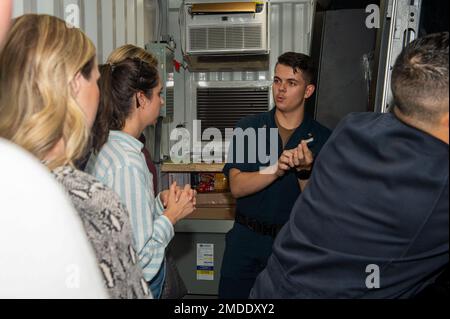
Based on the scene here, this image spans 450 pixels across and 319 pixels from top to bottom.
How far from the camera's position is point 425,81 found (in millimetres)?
1052

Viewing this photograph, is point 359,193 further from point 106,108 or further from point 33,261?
point 106,108

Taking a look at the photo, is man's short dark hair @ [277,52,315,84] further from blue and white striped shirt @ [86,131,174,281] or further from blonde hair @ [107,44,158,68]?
blue and white striped shirt @ [86,131,174,281]

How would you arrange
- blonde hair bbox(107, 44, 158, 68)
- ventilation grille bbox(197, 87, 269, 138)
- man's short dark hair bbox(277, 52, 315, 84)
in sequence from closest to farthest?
blonde hair bbox(107, 44, 158, 68)
man's short dark hair bbox(277, 52, 315, 84)
ventilation grille bbox(197, 87, 269, 138)

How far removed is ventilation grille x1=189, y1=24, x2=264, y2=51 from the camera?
3.94 m

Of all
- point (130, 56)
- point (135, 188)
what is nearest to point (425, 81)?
point (135, 188)

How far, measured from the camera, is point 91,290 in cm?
82

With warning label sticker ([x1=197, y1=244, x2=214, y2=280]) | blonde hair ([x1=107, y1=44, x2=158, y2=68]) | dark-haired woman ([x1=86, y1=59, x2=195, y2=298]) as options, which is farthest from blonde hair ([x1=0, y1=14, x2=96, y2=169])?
warning label sticker ([x1=197, y1=244, x2=214, y2=280])

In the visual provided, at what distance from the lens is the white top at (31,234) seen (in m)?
0.76

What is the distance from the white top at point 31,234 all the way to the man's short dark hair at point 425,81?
79 cm

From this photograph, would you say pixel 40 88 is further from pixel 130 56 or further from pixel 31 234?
pixel 130 56

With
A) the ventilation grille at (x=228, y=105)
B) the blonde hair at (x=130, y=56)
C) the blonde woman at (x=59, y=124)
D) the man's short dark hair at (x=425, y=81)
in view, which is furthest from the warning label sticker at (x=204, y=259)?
the man's short dark hair at (x=425, y=81)

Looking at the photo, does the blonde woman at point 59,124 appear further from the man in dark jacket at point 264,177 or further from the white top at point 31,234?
the man in dark jacket at point 264,177

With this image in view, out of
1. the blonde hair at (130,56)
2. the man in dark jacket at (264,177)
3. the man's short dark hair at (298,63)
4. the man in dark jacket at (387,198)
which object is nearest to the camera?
the man in dark jacket at (387,198)
